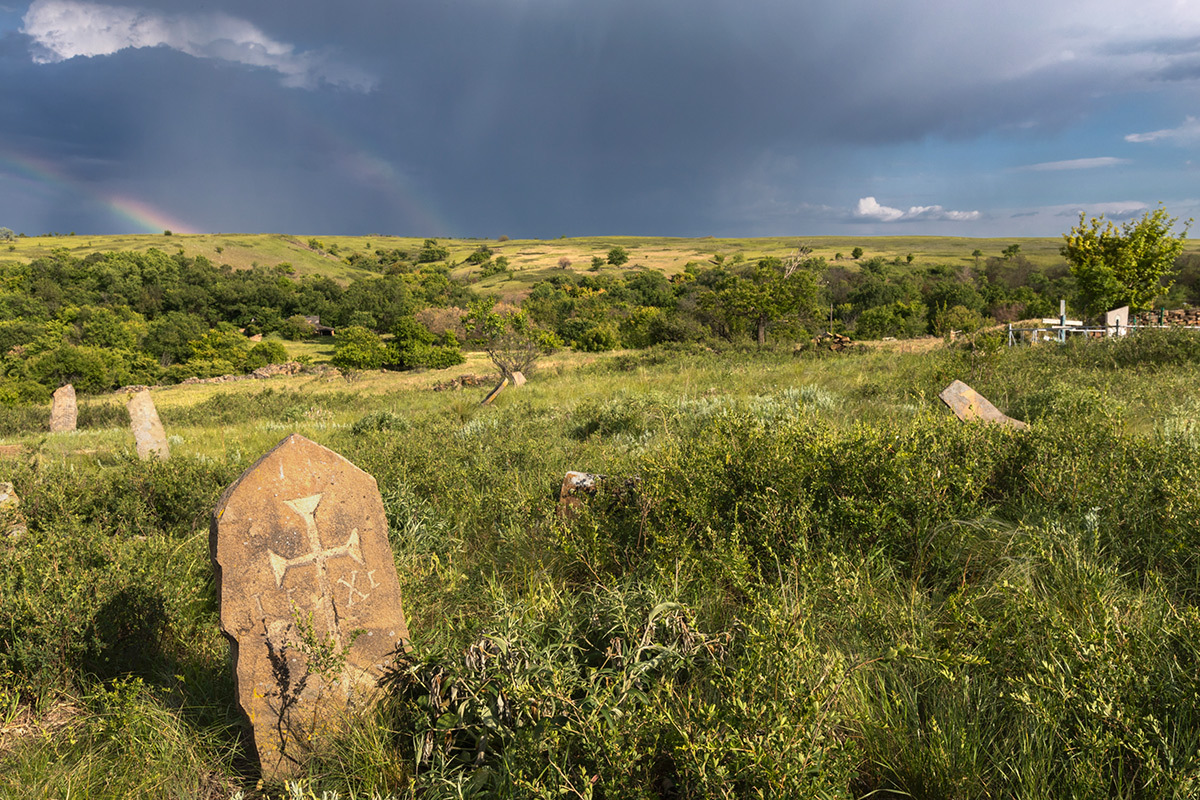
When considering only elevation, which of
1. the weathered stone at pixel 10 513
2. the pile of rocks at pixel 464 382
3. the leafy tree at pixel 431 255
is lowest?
the pile of rocks at pixel 464 382

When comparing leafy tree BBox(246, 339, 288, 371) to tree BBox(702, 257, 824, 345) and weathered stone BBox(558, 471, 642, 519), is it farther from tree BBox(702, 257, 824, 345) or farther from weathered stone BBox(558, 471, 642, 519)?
weathered stone BBox(558, 471, 642, 519)

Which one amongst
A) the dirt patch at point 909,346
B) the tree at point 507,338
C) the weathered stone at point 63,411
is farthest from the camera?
the tree at point 507,338

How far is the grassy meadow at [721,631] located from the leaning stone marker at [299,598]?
0.56ft

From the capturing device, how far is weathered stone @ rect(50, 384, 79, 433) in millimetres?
14945

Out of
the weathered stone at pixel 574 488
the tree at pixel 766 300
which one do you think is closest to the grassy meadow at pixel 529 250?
the tree at pixel 766 300

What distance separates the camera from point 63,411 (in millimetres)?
15188

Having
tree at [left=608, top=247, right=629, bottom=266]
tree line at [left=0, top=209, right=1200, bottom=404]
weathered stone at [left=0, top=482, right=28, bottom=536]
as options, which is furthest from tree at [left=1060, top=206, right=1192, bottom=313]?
tree at [left=608, top=247, right=629, bottom=266]

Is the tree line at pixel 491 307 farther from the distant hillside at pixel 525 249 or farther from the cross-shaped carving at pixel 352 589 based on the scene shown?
the cross-shaped carving at pixel 352 589

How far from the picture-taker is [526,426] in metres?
8.38

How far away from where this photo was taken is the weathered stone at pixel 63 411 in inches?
588

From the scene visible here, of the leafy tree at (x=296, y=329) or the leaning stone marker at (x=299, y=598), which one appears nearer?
the leaning stone marker at (x=299, y=598)

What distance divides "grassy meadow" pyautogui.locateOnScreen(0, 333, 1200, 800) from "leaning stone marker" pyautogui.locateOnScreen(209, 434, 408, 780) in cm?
17

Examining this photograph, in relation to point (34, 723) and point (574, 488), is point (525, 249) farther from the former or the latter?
point (34, 723)

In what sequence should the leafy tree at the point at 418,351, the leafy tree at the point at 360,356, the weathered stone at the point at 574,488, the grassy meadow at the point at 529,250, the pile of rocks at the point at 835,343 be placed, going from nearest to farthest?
the weathered stone at the point at 574,488
the pile of rocks at the point at 835,343
the leafy tree at the point at 418,351
the leafy tree at the point at 360,356
the grassy meadow at the point at 529,250
